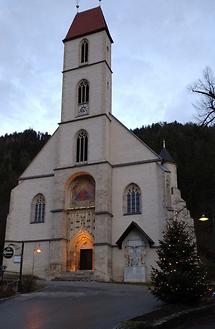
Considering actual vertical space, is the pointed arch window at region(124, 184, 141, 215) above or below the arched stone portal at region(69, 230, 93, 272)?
above

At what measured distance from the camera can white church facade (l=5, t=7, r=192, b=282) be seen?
32469 mm

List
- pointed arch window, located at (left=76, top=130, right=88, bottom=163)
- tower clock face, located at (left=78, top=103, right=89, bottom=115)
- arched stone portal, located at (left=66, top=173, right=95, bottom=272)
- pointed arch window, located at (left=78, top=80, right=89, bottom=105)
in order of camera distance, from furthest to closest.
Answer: pointed arch window, located at (left=78, top=80, right=89, bottom=105) → tower clock face, located at (left=78, top=103, right=89, bottom=115) → pointed arch window, located at (left=76, top=130, right=88, bottom=163) → arched stone portal, located at (left=66, top=173, right=95, bottom=272)

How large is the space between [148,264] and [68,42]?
2333 cm

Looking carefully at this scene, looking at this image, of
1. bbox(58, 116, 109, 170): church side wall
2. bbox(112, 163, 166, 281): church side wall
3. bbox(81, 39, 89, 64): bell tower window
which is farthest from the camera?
bbox(81, 39, 89, 64): bell tower window

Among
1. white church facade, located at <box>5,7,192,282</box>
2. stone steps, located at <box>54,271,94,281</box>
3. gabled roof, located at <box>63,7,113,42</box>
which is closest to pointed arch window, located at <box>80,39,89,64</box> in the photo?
white church facade, located at <box>5,7,192,282</box>

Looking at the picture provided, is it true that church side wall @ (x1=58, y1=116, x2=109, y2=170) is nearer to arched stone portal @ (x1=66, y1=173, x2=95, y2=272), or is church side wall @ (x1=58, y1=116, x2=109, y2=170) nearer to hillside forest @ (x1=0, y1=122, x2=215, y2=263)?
arched stone portal @ (x1=66, y1=173, x2=95, y2=272)

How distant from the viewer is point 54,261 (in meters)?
33.2

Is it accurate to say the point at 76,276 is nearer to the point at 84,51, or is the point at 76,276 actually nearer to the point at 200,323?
the point at 200,323

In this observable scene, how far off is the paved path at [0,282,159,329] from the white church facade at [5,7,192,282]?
33.9 feet

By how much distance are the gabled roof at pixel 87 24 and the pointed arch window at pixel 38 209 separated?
16.2 metres

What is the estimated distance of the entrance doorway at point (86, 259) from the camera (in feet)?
113

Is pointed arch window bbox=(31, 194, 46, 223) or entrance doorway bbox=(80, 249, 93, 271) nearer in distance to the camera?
entrance doorway bbox=(80, 249, 93, 271)

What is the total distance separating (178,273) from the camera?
16.3 meters

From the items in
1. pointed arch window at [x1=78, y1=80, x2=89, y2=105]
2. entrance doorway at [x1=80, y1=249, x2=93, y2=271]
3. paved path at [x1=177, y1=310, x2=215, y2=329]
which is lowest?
paved path at [x1=177, y1=310, x2=215, y2=329]
